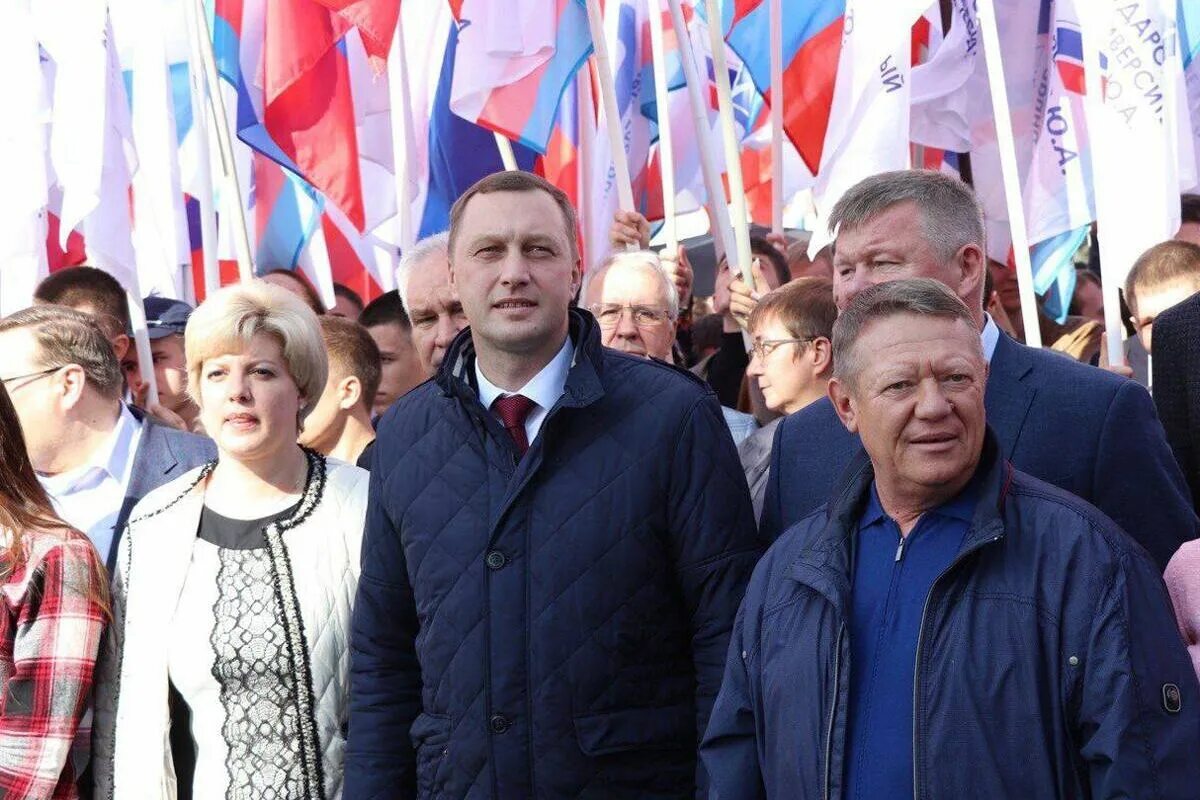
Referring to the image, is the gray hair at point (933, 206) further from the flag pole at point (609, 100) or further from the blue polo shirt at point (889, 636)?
the flag pole at point (609, 100)

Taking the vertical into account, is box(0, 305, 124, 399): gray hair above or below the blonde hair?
above

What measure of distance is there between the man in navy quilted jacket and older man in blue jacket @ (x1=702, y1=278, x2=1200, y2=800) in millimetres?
341

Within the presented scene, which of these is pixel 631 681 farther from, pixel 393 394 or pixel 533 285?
pixel 393 394

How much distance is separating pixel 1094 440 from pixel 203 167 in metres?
6.32

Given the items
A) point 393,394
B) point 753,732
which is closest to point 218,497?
point 753,732

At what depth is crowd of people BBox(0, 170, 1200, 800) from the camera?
3.20 meters

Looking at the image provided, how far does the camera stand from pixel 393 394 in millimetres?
6711

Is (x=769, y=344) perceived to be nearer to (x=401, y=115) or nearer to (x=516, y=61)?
(x=516, y=61)

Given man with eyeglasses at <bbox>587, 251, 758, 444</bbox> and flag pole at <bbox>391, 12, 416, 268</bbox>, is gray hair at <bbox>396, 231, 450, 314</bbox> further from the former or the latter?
Answer: flag pole at <bbox>391, 12, 416, 268</bbox>

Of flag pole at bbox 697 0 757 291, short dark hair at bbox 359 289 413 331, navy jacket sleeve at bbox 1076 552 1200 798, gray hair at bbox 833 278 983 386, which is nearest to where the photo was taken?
navy jacket sleeve at bbox 1076 552 1200 798

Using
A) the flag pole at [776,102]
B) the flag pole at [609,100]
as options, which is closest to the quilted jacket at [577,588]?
the flag pole at [609,100]

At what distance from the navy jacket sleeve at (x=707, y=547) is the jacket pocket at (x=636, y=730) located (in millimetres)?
36

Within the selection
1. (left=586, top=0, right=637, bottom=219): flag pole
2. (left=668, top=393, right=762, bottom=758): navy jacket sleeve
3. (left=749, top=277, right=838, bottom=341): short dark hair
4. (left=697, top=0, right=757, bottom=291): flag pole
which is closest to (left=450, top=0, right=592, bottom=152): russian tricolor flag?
A: (left=586, top=0, right=637, bottom=219): flag pole

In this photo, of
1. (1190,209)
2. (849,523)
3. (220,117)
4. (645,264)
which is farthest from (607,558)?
(220,117)
